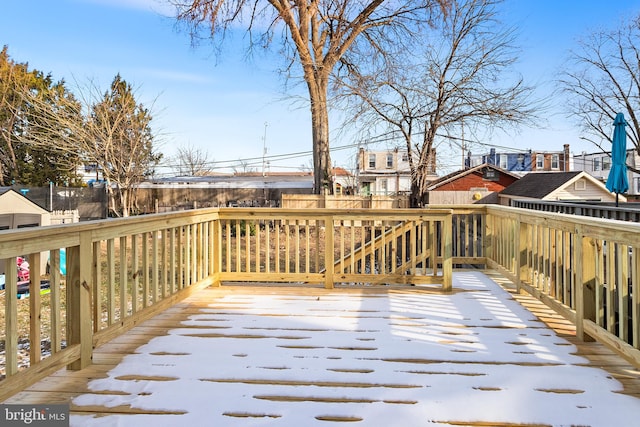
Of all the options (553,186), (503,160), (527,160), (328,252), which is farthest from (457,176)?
(328,252)

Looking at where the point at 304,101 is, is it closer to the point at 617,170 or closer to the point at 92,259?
the point at 617,170

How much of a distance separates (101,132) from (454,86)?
1151 centimetres

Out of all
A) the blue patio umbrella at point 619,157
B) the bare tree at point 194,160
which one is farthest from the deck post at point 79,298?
the bare tree at point 194,160

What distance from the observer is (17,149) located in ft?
64.4

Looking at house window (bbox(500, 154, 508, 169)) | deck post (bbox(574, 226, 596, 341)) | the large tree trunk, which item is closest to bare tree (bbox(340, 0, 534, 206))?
the large tree trunk

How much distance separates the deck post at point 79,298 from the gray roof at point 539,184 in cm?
1802

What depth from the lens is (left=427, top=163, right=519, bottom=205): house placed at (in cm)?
1967

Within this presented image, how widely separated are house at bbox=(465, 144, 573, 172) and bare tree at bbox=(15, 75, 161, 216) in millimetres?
25324

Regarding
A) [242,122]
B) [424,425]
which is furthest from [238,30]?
[242,122]

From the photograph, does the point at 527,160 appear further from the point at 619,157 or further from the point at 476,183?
the point at 619,157

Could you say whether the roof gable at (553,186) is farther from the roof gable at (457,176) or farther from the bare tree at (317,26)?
the bare tree at (317,26)

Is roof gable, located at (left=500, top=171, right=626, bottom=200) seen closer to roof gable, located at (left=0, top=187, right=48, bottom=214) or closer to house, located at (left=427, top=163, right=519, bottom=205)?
house, located at (left=427, top=163, right=519, bottom=205)

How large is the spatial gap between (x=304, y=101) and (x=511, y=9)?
5.86 m

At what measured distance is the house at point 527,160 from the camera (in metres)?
34.1
